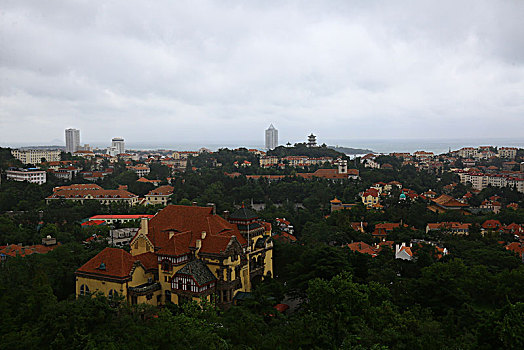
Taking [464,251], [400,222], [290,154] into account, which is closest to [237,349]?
[464,251]

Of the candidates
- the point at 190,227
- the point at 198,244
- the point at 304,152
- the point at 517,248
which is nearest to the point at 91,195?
the point at 190,227

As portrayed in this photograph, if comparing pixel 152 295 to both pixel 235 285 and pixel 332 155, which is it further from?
pixel 332 155

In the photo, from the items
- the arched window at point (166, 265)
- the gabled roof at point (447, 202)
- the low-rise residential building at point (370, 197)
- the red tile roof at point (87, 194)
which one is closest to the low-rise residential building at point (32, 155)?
the red tile roof at point (87, 194)

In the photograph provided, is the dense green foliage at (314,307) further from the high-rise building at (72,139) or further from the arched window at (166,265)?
the high-rise building at (72,139)

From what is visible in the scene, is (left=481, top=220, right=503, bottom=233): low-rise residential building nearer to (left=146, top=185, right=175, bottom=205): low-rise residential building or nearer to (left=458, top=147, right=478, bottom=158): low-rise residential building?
(left=146, top=185, right=175, bottom=205): low-rise residential building

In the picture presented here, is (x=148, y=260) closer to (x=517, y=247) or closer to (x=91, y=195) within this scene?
(x=517, y=247)

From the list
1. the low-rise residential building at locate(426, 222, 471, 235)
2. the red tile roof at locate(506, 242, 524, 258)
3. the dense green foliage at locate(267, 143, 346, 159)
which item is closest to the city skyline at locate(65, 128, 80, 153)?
the dense green foliage at locate(267, 143, 346, 159)
